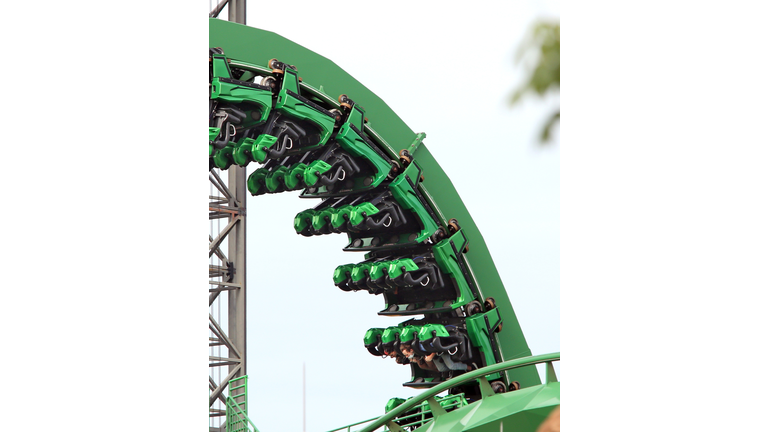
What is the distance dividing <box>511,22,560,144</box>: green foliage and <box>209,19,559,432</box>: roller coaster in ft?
8.12

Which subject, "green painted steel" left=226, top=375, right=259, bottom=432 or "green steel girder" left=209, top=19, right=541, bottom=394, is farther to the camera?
"green painted steel" left=226, top=375, right=259, bottom=432

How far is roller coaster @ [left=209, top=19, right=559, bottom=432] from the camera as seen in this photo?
5957 millimetres

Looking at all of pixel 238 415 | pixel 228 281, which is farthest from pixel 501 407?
pixel 228 281

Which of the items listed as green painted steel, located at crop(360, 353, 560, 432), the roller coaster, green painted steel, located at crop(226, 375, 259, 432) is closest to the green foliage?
green painted steel, located at crop(360, 353, 560, 432)

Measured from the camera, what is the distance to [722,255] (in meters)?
2.31

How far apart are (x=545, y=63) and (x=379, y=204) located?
2.97 m

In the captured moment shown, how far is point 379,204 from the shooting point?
21.9ft

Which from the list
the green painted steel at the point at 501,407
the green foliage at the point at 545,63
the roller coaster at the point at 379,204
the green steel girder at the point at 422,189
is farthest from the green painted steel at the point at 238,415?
the green foliage at the point at 545,63

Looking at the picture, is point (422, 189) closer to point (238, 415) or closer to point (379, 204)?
point (379, 204)

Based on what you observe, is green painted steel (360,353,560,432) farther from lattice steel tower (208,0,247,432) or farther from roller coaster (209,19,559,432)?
lattice steel tower (208,0,247,432)

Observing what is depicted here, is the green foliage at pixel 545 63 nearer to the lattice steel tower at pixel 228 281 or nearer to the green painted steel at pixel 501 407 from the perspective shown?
the green painted steel at pixel 501 407
